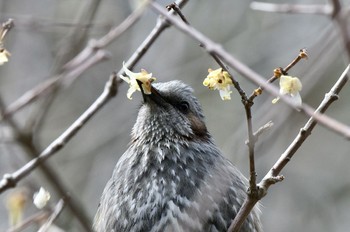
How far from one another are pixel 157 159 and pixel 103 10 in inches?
209

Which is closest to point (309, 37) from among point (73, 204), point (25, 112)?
point (25, 112)

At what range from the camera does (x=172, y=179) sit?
445 cm

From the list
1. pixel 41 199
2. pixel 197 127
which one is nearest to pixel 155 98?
pixel 197 127

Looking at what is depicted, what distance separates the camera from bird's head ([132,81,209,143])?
15.9 feet

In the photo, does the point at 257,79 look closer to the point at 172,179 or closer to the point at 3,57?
the point at 3,57

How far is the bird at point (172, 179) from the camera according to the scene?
167 inches

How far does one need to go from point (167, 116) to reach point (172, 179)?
22.3 inches

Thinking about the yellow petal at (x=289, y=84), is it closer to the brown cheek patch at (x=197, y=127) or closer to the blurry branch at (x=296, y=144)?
the blurry branch at (x=296, y=144)

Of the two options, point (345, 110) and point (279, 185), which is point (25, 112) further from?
point (345, 110)

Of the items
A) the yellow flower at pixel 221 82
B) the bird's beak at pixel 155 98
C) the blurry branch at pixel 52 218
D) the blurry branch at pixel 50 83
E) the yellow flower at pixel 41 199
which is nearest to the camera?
the blurry branch at pixel 50 83

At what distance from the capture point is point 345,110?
32.3ft

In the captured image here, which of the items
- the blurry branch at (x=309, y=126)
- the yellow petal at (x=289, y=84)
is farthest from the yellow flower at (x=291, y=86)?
the blurry branch at (x=309, y=126)

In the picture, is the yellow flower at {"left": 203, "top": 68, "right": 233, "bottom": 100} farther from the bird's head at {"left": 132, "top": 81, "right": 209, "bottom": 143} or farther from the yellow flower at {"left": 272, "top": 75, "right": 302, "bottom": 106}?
the bird's head at {"left": 132, "top": 81, "right": 209, "bottom": 143}

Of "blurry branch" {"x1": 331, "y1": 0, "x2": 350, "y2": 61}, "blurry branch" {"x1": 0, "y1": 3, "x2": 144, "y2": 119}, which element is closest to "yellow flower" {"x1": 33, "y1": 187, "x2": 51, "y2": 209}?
"blurry branch" {"x1": 0, "y1": 3, "x2": 144, "y2": 119}
